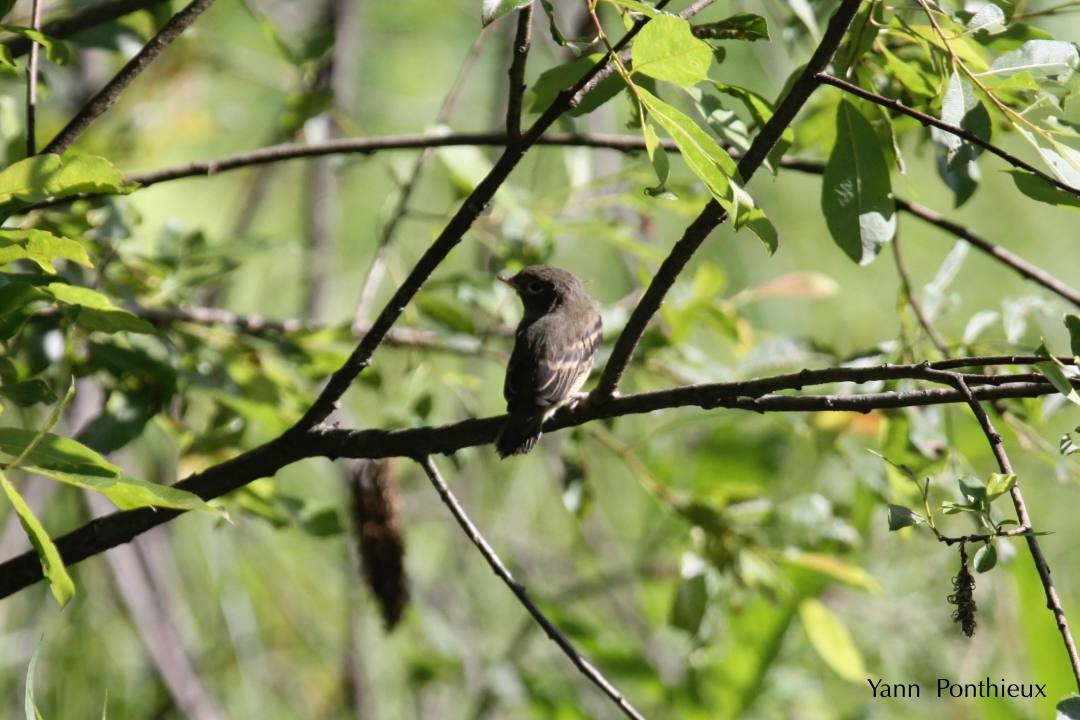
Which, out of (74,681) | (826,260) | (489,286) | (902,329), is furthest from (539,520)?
(902,329)

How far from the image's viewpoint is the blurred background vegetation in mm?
2848

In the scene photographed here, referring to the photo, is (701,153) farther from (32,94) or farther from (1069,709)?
(32,94)

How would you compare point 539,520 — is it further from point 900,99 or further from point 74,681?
point 900,99

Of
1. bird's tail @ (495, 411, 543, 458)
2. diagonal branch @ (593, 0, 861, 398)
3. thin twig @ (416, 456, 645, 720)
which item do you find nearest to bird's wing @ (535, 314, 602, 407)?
bird's tail @ (495, 411, 543, 458)

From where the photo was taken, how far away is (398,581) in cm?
279

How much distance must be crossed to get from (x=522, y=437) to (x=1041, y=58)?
117 cm

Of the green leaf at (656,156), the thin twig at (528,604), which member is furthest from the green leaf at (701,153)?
the thin twig at (528,604)

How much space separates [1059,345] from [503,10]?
3.86 metres

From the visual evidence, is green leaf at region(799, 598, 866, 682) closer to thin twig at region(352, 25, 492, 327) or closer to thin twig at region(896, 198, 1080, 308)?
thin twig at region(896, 198, 1080, 308)

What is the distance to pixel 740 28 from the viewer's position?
5.86 ft

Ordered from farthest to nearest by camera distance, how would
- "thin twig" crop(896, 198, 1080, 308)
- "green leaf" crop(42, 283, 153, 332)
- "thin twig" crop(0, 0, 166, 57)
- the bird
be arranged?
the bird, "thin twig" crop(896, 198, 1080, 308), "thin twig" crop(0, 0, 166, 57), "green leaf" crop(42, 283, 153, 332)

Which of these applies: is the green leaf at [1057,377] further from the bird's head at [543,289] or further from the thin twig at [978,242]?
the bird's head at [543,289]

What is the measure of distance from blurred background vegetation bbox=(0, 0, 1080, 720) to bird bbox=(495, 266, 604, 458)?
10 cm

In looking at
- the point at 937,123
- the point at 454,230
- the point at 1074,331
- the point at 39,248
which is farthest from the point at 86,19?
the point at 1074,331
